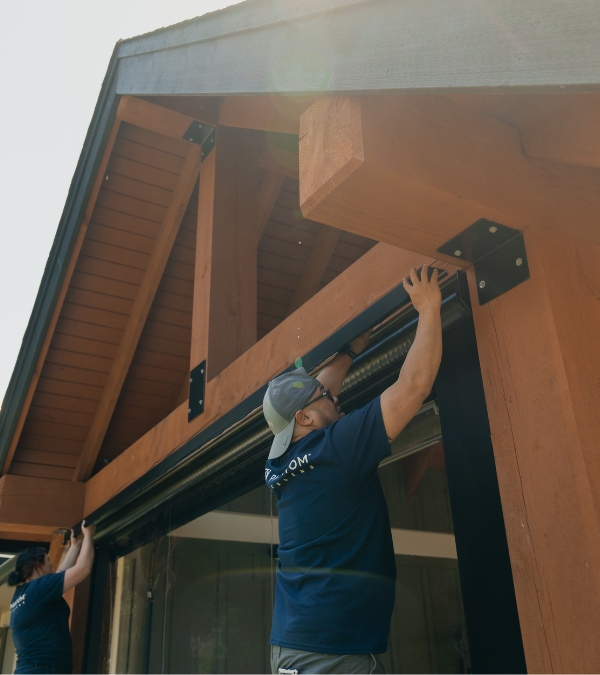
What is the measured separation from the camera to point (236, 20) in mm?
1727


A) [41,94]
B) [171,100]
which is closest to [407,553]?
[171,100]

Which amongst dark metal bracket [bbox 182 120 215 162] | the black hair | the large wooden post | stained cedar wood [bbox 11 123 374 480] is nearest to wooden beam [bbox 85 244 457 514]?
the large wooden post

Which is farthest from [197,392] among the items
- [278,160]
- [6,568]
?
[6,568]

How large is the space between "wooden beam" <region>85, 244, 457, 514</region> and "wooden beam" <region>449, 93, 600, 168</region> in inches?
15.5

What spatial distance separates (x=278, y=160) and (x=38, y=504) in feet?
8.71

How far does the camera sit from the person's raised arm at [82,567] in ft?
10.8

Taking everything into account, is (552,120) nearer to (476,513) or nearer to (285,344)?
(476,513)

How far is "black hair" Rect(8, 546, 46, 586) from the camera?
3484 mm

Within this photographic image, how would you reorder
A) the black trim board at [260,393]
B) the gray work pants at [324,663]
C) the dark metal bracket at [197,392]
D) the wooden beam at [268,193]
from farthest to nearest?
the wooden beam at [268,193], the dark metal bracket at [197,392], the black trim board at [260,393], the gray work pants at [324,663]

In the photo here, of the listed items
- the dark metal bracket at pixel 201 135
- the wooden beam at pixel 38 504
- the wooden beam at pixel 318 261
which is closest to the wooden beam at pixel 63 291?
the wooden beam at pixel 38 504

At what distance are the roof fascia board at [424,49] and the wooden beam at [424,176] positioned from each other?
10 cm

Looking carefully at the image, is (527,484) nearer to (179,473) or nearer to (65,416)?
(179,473)

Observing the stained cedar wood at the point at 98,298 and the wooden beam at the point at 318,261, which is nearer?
the stained cedar wood at the point at 98,298

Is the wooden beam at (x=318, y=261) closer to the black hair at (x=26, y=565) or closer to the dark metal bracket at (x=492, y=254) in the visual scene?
the black hair at (x=26, y=565)
